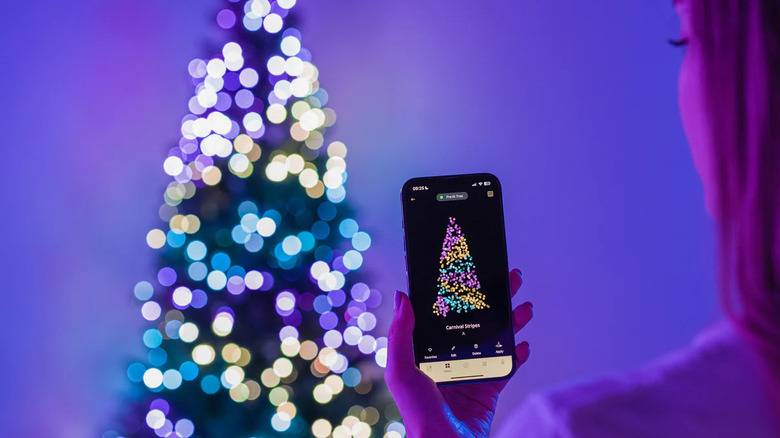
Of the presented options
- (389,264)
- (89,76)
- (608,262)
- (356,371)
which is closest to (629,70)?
(608,262)

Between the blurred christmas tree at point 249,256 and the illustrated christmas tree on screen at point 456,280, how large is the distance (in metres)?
0.94

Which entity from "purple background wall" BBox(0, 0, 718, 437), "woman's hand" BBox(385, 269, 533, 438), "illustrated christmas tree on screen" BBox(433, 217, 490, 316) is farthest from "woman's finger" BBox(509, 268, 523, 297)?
"purple background wall" BBox(0, 0, 718, 437)

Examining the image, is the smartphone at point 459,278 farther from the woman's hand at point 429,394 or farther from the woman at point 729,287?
the woman at point 729,287

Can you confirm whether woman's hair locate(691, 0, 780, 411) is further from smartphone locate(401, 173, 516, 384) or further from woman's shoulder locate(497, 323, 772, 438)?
smartphone locate(401, 173, 516, 384)

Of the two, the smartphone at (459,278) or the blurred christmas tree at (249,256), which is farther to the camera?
the blurred christmas tree at (249,256)

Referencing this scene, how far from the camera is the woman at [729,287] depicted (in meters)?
0.43

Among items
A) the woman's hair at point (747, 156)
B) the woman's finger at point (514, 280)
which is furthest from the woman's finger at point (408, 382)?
the woman's hair at point (747, 156)

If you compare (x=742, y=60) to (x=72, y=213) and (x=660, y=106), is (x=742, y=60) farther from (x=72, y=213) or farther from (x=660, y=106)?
(x=72, y=213)

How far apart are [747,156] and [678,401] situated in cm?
22

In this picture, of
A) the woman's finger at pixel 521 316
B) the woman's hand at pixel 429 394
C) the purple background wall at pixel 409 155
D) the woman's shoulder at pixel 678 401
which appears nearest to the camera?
the woman's shoulder at pixel 678 401

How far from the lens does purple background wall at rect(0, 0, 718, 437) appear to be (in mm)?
2688

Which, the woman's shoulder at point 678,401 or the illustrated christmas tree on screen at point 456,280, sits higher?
the woman's shoulder at point 678,401

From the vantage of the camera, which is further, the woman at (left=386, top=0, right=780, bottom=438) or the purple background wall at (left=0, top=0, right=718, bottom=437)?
the purple background wall at (left=0, top=0, right=718, bottom=437)

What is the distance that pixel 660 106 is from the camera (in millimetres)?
2732
